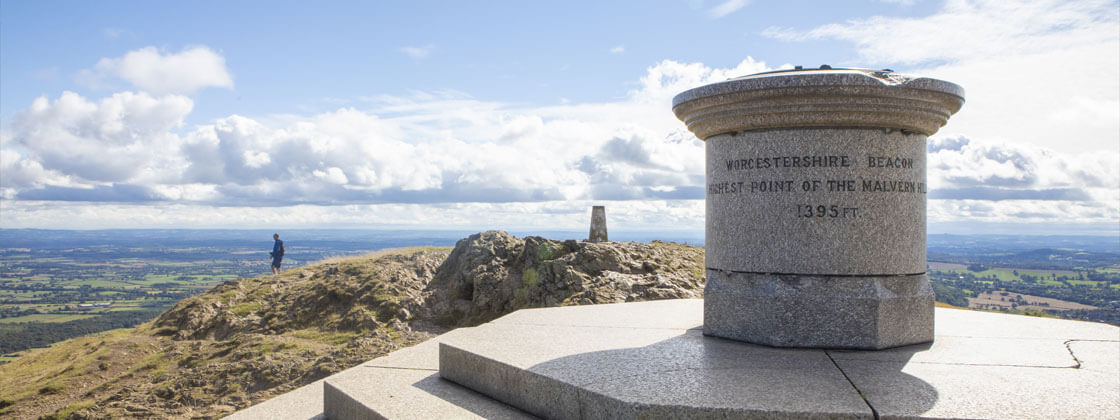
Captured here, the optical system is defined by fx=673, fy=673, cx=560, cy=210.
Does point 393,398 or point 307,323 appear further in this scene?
point 307,323

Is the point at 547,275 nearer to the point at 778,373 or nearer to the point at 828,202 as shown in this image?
the point at 828,202

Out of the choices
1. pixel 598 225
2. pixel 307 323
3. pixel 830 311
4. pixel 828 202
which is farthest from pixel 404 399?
pixel 598 225

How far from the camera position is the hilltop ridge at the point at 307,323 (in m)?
12.2

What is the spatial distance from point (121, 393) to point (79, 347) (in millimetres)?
6872

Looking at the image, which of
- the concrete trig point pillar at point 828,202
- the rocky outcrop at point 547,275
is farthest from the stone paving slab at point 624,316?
the rocky outcrop at point 547,275

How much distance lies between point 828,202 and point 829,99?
841mm

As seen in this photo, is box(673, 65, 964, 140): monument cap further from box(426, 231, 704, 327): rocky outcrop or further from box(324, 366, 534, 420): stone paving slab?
box(426, 231, 704, 327): rocky outcrop

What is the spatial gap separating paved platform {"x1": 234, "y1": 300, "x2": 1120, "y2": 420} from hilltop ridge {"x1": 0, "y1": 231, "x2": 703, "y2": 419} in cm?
558

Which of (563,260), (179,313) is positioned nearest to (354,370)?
(563,260)

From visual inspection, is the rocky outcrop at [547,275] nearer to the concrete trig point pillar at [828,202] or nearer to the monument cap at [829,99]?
the concrete trig point pillar at [828,202]

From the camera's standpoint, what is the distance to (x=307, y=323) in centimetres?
1742

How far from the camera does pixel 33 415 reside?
462 inches

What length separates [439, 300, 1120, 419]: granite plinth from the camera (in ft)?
12.9

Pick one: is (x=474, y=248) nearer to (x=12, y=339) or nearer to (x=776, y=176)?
(x=776, y=176)
